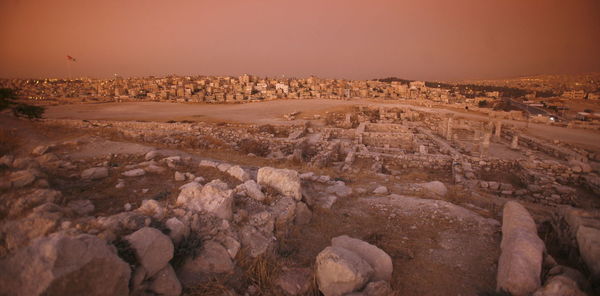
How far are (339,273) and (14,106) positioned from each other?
2005 cm

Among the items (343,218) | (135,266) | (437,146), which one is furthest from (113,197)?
(437,146)

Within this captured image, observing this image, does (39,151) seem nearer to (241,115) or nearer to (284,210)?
(284,210)

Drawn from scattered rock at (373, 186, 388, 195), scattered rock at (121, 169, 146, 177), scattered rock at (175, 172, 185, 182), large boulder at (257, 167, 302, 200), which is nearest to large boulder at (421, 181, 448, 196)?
scattered rock at (373, 186, 388, 195)

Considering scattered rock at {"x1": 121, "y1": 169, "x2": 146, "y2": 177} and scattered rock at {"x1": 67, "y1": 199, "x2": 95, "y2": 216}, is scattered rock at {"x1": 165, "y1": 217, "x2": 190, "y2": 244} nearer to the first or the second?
scattered rock at {"x1": 67, "y1": 199, "x2": 95, "y2": 216}

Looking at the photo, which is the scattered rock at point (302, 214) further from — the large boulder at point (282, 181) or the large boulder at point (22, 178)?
the large boulder at point (22, 178)

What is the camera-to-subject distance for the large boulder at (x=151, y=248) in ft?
8.00

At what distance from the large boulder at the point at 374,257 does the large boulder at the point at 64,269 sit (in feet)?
7.79

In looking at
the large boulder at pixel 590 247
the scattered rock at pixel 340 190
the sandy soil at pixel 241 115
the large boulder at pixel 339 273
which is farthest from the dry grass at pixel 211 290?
the sandy soil at pixel 241 115

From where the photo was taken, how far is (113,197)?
4055 millimetres

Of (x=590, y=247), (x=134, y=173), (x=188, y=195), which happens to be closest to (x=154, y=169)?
(x=134, y=173)

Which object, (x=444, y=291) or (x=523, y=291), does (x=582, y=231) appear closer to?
(x=523, y=291)

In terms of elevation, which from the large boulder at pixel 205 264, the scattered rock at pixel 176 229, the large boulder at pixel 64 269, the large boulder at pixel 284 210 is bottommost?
the large boulder at pixel 205 264

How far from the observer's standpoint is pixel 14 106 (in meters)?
13.9

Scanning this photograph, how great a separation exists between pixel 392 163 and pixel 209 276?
9.74 metres
